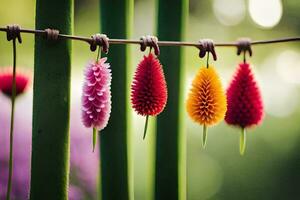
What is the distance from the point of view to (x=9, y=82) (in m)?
0.73

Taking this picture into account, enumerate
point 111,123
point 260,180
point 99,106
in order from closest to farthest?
1. point 99,106
2. point 111,123
3. point 260,180

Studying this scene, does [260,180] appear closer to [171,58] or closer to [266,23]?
[266,23]

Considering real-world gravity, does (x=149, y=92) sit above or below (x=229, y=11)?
below

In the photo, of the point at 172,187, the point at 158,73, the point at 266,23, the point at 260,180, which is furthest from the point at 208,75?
the point at 266,23

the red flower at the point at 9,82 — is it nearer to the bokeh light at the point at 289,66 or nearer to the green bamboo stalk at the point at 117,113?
the green bamboo stalk at the point at 117,113

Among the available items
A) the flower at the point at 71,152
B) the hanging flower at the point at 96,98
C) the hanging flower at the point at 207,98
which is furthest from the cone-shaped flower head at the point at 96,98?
the flower at the point at 71,152

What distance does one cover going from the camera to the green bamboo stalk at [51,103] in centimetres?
65

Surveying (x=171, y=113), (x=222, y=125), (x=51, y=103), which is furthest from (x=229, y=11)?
(x=51, y=103)

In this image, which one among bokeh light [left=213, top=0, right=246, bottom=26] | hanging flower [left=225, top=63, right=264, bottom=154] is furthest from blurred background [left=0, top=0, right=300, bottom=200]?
hanging flower [left=225, top=63, right=264, bottom=154]

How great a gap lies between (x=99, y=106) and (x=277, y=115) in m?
0.94

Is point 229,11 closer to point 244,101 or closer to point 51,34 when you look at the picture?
point 244,101

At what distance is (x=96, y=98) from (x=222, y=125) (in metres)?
0.88

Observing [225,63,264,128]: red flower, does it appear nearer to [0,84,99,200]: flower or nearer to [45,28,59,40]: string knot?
[45,28,59,40]: string knot

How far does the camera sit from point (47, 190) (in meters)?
0.66
